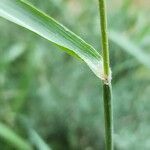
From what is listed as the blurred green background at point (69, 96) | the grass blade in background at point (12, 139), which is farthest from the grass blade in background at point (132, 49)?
the grass blade in background at point (12, 139)

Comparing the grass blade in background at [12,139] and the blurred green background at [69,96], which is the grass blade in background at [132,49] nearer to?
the blurred green background at [69,96]

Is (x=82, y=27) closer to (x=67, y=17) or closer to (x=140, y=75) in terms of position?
A: (x=67, y=17)

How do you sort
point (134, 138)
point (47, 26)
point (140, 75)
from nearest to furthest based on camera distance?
point (47, 26)
point (134, 138)
point (140, 75)

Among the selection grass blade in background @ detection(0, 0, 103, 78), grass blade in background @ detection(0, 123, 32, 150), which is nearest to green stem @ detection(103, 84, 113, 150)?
grass blade in background @ detection(0, 0, 103, 78)

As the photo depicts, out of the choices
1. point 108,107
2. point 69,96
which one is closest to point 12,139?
point 69,96

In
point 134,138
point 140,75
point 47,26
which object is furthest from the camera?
point 140,75

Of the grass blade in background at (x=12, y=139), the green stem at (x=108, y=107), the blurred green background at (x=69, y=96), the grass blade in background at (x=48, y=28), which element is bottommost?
the green stem at (x=108, y=107)

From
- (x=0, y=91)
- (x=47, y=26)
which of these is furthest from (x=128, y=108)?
(x=47, y=26)

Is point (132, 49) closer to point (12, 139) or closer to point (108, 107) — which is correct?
point (12, 139)
